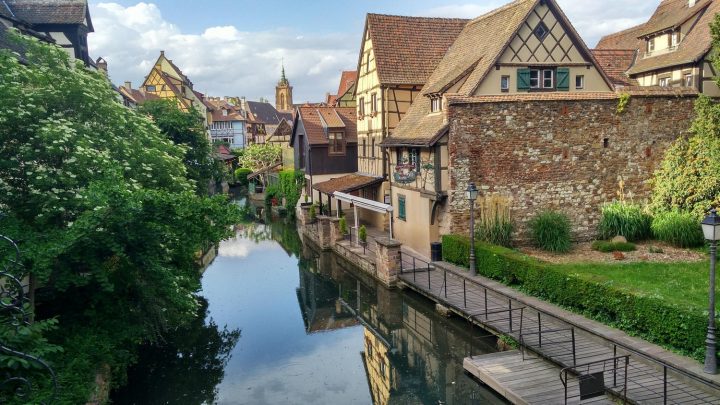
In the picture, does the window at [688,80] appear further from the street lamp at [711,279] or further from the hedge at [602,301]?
the street lamp at [711,279]

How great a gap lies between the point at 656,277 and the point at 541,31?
32.5 feet

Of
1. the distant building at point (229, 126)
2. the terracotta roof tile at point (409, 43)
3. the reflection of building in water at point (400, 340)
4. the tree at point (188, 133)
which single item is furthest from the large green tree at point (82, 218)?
the distant building at point (229, 126)

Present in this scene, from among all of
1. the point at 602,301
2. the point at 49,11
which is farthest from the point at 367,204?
the point at 49,11

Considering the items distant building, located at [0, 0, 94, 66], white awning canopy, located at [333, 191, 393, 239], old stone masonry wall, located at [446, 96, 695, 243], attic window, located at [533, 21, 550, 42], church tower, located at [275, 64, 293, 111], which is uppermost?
church tower, located at [275, 64, 293, 111]

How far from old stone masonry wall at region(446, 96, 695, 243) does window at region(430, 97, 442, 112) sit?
2.58m

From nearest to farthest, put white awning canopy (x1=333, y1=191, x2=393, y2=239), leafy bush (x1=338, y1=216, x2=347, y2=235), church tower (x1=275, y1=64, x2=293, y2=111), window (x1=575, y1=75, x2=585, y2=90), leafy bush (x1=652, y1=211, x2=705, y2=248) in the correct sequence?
1. leafy bush (x1=652, y1=211, x2=705, y2=248)
2. window (x1=575, y1=75, x2=585, y2=90)
3. white awning canopy (x1=333, y1=191, x2=393, y2=239)
4. leafy bush (x1=338, y1=216, x2=347, y2=235)
5. church tower (x1=275, y1=64, x2=293, y2=111)

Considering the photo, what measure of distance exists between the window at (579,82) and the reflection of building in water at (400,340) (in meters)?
10.3

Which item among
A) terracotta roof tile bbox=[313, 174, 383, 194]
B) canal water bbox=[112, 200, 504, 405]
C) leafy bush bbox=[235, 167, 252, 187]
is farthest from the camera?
leafy bush bbox=[235, 167, 252, 187]

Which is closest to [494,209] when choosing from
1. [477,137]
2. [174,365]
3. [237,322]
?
[477,137]

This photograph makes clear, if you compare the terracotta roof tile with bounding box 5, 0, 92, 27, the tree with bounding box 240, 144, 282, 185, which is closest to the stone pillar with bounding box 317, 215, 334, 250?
the terracotta roof tile with bounding box 5, 0, 92, 27

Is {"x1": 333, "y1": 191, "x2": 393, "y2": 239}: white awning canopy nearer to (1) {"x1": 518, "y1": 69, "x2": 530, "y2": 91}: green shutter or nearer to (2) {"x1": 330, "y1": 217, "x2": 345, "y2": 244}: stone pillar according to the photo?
(2) {"x1": 330, "y1": 217, "x2": 345, "y2": 244}: stone pillar

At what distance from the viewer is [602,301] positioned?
12.1m

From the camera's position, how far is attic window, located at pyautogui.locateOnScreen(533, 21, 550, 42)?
19.6 m

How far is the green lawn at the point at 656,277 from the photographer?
1247cm
